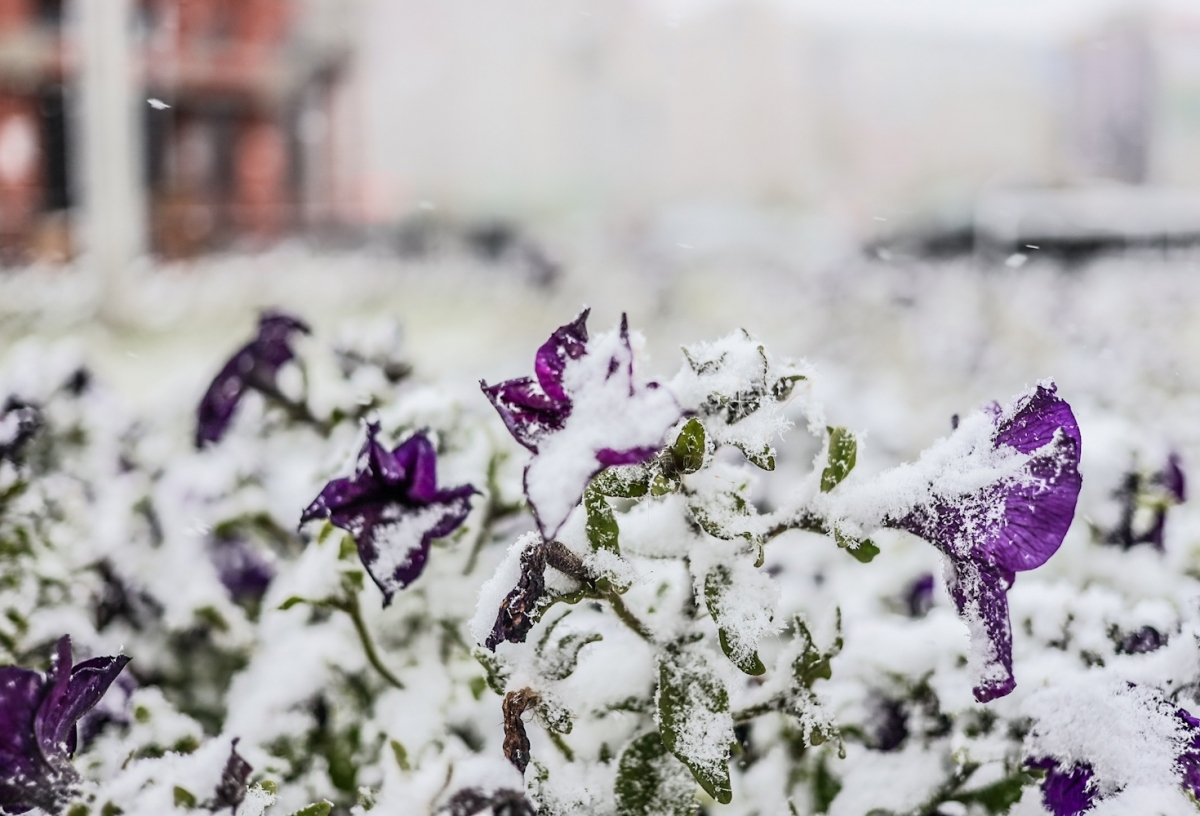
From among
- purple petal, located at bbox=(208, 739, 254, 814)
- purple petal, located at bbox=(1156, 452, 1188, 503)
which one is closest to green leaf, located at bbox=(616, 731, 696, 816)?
purple petal, located at bbox=(208, 739, 254, 814)

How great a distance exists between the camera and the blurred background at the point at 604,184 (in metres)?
4.46

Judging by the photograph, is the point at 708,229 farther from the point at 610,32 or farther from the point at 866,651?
the point at 610,32

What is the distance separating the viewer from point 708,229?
18.8 meters

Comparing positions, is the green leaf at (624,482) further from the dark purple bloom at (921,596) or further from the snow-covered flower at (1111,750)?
the dark purple bloom at (921,596)

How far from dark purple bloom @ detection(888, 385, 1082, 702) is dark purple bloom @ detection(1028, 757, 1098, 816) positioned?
12cm

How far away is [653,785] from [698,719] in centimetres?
7

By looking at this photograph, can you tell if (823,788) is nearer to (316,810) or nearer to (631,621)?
(631,621)

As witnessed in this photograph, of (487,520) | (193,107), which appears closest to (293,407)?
(487,520)

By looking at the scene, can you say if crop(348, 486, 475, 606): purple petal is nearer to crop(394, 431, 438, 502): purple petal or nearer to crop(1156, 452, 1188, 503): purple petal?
crop(394, 431, 438, 502): purple petal

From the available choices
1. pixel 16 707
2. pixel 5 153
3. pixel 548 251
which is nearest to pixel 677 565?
pixel 16 707

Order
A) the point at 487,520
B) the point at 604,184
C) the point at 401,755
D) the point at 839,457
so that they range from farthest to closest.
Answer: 1. the point at 604,184
2. the point at 487,520
3. the point at 401,755
4. the point at 839,457

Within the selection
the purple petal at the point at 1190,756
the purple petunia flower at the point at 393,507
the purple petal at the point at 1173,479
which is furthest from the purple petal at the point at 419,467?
the purple petal at the point at 1173,479

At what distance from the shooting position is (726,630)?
645 mm

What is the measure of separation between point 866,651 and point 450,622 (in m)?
0.35
